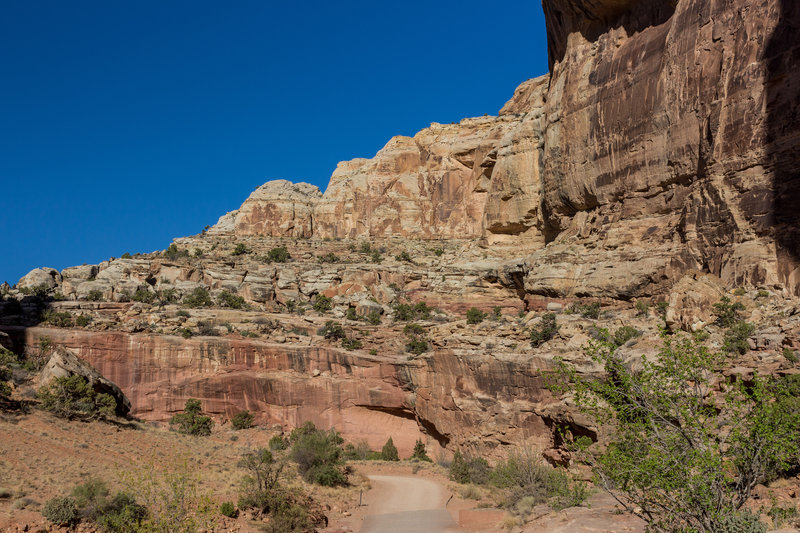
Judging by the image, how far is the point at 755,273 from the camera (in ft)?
99.1

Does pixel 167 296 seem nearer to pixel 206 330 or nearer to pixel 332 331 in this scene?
pixel 206 330

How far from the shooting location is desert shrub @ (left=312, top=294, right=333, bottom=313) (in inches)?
1887

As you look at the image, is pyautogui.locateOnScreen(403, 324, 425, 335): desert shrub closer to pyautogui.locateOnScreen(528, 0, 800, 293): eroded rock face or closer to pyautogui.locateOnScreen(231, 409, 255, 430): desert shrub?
pyautogui.locateOnScreen(528, 0, 800, 293): eroded rock face

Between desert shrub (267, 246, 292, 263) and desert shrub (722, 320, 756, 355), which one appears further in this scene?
desert shrub (267, 246, 292, 263)

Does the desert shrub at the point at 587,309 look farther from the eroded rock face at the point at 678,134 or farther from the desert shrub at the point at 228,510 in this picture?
the desert shrub at the point at 228,510

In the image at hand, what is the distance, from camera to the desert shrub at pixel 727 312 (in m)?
27.5

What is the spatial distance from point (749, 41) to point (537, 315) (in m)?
20.1

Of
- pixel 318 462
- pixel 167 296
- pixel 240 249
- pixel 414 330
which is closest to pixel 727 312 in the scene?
pixel 414 330

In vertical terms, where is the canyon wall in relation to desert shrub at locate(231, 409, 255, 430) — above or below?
above

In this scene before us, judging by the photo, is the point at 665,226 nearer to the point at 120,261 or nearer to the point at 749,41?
the point at 749,41

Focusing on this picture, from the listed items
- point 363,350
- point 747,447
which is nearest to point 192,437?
point 363,350

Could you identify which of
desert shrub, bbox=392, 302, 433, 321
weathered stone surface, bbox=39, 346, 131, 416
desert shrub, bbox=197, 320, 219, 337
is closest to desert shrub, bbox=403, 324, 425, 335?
desert shrub, bbox=392, 302, 433, 321

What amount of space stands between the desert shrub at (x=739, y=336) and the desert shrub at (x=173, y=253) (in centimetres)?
4864

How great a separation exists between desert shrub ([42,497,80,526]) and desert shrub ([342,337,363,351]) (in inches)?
920
